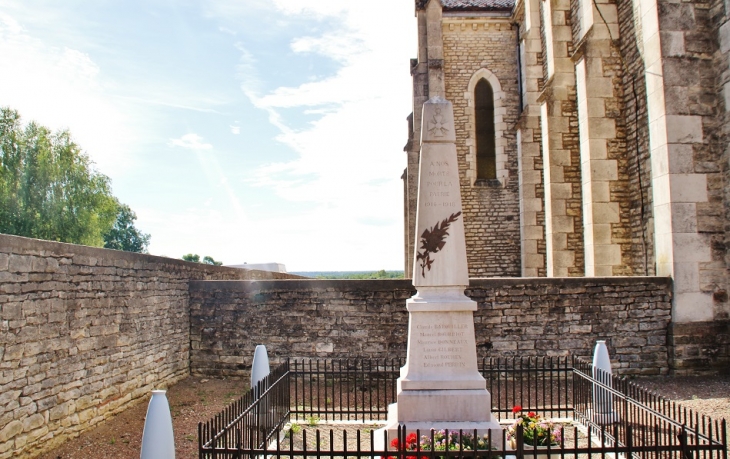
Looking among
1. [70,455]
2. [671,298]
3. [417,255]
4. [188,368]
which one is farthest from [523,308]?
[70,455]

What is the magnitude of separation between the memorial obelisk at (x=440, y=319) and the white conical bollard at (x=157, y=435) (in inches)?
79.8

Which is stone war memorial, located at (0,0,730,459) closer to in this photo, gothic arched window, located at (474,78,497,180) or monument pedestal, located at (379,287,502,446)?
monument pedestal, located at (379,287,502,446)

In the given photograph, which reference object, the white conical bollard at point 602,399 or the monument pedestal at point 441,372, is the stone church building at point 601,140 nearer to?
the white conical bollard at point 602,399

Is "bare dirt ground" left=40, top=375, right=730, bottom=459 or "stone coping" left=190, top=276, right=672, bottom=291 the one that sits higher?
"stone coping" left=190, top=276, right=672, bottom=291

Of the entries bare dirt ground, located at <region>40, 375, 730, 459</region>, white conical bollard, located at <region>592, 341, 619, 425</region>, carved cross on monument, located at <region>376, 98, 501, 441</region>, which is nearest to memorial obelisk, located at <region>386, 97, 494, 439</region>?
carved cross on monument, located at <region>376, 98, 501, 441</region>

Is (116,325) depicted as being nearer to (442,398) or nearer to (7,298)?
(7,298)

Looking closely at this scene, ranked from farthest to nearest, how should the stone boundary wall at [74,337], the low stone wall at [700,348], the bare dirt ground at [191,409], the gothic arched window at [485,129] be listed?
the gothic arched window at [485,129]
the low stone wall at [700,348]
the bare dirt ground at [191,409]
the stone boundary wall at [74,337]

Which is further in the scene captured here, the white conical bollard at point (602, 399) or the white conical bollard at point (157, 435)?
the white conical bollard at point (602, 399)

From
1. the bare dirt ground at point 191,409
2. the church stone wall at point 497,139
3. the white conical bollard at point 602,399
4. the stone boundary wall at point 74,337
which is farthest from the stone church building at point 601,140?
the stone boundary wall at point 74,337

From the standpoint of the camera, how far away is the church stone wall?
55.5ft

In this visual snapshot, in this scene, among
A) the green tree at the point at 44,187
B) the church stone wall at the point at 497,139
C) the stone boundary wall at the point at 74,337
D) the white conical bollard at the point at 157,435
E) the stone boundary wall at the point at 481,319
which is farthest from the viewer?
the green tree at the point at 44,187

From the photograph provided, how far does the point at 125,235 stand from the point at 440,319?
52.1 metres

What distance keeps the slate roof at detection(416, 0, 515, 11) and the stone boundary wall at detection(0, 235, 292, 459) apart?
12278 millimetres

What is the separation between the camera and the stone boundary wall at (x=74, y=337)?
584cm
